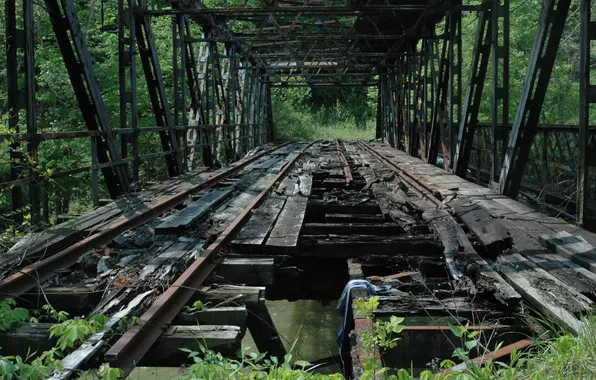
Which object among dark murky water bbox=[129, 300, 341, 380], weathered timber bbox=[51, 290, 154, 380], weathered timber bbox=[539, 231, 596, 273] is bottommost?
dark murky water bbox=[129, 300, 341, 380]

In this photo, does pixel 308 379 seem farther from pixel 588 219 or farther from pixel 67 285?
pixel 588 219

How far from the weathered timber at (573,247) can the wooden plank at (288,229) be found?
2.30 m

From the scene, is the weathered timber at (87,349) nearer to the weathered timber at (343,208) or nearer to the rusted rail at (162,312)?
the rusted rail at (162,312)

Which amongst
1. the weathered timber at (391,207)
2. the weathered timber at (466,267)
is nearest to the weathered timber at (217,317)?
the weathered timber at (466,267)

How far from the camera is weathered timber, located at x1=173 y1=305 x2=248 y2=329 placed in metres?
3.85

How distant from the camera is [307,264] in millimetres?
5891

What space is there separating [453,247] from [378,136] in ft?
108

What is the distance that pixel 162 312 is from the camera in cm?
379

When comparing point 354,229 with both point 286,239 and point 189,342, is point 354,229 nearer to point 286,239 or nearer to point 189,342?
point 286,239

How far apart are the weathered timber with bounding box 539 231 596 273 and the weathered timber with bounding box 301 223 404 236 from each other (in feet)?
5.48

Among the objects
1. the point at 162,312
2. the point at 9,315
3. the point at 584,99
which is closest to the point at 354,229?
the point at 584,99

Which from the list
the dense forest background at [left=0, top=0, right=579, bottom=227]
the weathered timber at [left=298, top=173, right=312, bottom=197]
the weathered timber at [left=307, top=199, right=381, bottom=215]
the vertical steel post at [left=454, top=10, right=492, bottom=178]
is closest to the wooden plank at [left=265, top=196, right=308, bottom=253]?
the weathered timber at [left=307, top=199, right=381, bottom=215]

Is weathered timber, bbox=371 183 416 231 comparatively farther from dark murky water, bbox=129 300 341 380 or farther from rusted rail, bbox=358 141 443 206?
dark murky water, bbox=129 300 341 380

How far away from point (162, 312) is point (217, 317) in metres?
0.35
